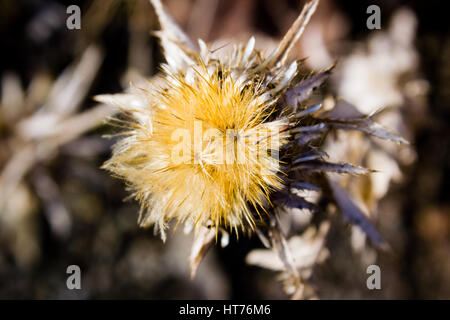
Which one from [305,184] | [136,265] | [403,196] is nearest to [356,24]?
[403,196]

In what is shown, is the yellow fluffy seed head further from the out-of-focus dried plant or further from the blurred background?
the blurred background

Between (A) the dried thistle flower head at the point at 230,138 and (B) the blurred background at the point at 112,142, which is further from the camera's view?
(B) the blurred background at the point at 112,142

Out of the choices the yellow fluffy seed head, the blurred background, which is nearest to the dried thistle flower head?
the yellow fluffy seed head

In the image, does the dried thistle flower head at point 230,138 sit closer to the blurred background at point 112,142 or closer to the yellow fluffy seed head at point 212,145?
the yellow fluffy seed head at point 212,145

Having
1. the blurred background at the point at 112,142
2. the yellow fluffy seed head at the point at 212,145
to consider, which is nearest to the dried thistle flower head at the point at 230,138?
the yellow fluffy seed head at the point at 212,145

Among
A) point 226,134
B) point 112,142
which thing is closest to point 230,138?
point 226,134
